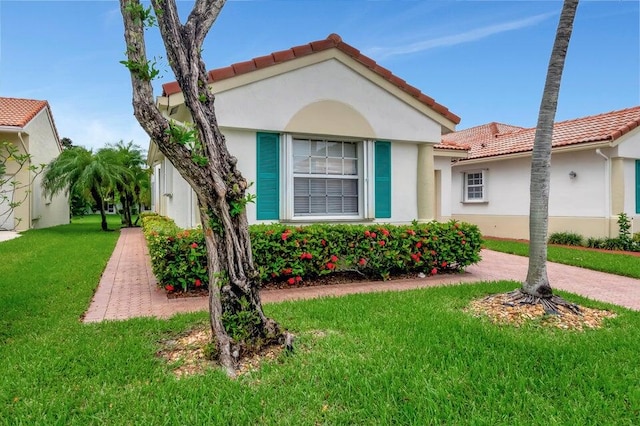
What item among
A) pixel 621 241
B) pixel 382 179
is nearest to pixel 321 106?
pixel 382 179

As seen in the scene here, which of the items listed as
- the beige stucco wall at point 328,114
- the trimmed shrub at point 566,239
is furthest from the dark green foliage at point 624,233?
the beige stucco wall at point 328,114

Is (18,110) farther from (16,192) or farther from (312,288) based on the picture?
(312,288)

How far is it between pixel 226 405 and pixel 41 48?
16.8m

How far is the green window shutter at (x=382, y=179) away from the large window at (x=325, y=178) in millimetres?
446

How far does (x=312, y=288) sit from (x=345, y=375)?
393 cm

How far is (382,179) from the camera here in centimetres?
918

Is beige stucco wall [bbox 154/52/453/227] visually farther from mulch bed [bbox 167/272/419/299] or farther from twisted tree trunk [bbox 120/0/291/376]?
twisted tree trunk [bbox 120/0/291/376]

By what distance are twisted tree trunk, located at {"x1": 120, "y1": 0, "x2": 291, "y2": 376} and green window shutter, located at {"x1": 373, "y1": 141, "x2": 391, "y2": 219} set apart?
5551 millimetres

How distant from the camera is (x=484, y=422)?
280 cm

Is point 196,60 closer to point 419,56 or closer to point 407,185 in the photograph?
point 407,185

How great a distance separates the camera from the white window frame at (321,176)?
827cm

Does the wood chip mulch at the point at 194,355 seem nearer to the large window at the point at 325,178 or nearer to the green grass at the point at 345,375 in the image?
the green grass at the point at 345,375

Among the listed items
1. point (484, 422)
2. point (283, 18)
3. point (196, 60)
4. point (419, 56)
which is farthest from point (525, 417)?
point (419, 56)

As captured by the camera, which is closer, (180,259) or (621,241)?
(180,259)
